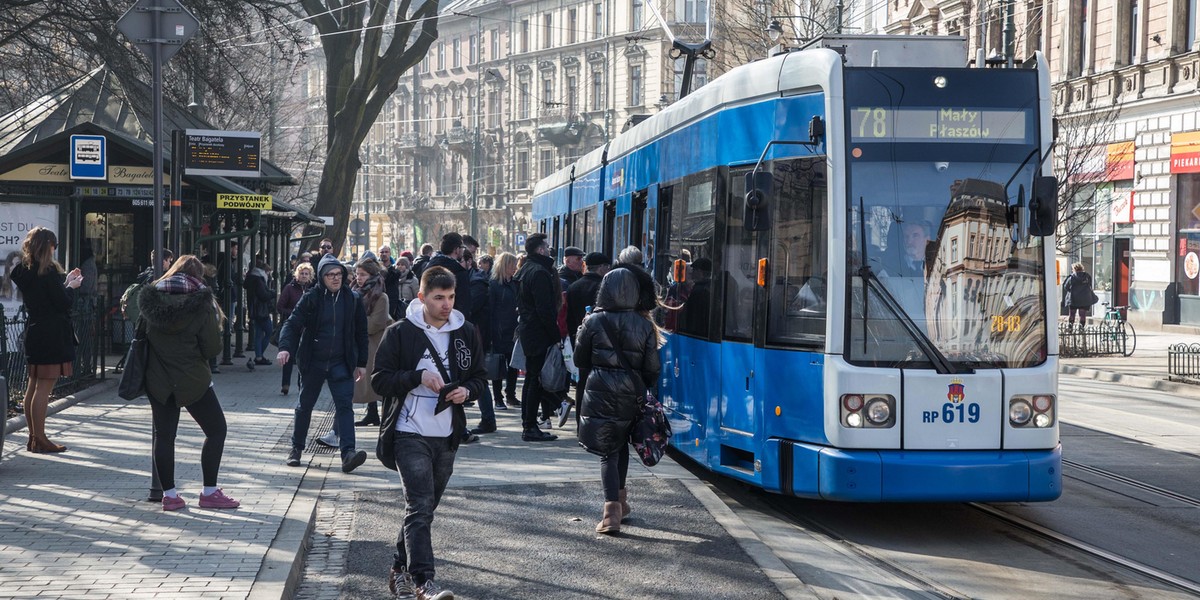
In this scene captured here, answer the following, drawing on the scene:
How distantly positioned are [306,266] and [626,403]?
8.55m

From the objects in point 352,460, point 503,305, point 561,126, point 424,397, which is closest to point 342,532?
point 352,460

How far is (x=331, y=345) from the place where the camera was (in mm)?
10367

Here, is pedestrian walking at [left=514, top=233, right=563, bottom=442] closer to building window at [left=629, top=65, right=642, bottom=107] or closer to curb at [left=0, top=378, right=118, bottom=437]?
curb at [left=0, top=378, right=118, bottom=437]

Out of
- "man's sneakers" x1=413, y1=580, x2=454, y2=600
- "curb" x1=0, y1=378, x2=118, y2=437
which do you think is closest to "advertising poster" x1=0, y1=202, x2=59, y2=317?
"curb" x1=0, y1=378, x2=118, y2=437

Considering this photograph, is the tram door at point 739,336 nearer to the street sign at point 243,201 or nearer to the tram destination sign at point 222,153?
the tram destination sign at point 222,153

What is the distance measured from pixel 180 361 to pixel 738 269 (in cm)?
349

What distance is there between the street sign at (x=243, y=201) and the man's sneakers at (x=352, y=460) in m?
8.90

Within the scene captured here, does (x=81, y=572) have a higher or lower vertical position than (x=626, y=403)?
lower

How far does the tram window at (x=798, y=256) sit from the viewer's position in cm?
837

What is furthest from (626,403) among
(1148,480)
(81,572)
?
(1148,480)

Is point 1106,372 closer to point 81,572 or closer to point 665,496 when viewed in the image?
point 665,496

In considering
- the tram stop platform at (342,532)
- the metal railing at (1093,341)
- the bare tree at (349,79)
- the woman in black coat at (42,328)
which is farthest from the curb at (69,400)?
the metal railing at (1093,341)

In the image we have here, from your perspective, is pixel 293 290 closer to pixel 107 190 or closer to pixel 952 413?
pixel 107 190

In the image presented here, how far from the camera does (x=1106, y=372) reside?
838 inches
